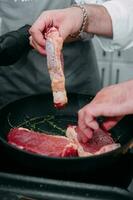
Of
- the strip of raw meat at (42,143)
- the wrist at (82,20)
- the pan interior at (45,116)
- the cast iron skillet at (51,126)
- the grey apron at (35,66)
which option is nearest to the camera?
the cast iron skillet at (51,126)

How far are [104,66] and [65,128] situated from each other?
1263 mm

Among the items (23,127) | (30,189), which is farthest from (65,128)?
(30,189)

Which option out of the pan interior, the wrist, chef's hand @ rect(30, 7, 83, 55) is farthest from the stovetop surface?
the wrist

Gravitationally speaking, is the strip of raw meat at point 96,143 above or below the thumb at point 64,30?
below

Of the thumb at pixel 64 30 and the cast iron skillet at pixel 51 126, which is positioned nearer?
the cast iron skillet at pixel 51 126

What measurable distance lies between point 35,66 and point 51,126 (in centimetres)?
43

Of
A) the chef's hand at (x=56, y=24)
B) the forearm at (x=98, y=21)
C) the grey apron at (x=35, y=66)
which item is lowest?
the grey apron at (x=35, y=66)

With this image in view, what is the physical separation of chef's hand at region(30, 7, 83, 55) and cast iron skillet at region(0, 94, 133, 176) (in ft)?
0.56

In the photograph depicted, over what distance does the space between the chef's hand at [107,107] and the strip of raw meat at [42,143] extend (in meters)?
0.06

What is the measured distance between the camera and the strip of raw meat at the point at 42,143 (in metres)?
1.07

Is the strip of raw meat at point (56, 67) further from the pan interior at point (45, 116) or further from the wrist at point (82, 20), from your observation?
the wrist at point (82, 20)

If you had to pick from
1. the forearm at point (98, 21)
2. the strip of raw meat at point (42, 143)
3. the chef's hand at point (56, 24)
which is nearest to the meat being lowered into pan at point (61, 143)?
the strip of raw meat at point (42, 143)

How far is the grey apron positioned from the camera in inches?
60.1

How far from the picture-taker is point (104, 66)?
8.07 feet
